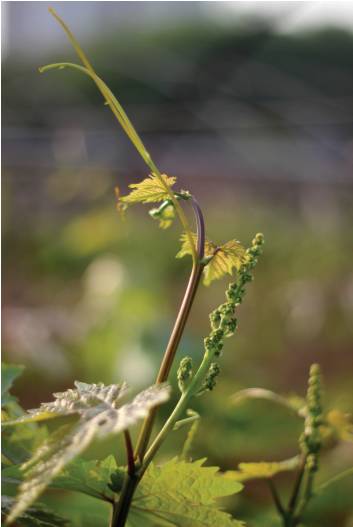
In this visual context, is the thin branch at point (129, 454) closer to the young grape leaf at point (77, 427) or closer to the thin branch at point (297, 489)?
the young grape leaf at point (77, 427)

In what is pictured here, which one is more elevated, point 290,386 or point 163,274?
point 163,274

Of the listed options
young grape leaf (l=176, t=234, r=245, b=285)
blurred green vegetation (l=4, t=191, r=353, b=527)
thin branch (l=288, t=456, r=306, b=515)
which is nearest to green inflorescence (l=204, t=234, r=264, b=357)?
young grape leaf (l=176, t=234, r=245, b=285)

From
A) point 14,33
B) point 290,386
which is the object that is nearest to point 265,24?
point 14,33

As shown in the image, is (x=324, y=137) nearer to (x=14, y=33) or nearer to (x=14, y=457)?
(x=14, y=33)

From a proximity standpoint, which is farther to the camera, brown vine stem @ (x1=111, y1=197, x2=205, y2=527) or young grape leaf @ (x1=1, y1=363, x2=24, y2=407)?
young grape leaf @ (x1=1, y1=363, x2=24, y2=407)

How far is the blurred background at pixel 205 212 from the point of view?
5.03 feet

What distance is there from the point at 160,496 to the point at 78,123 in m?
7.07

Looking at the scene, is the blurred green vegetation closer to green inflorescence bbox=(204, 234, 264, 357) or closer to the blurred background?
the blurred background

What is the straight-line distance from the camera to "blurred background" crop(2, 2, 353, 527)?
153cm

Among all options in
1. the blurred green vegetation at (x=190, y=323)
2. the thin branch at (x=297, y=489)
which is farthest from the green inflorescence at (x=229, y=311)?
the blurred green vegetation at (x=190, y=323)

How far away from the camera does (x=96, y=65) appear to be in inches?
375

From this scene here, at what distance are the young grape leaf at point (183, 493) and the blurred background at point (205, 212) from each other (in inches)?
4.1

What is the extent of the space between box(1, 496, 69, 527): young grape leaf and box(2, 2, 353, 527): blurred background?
120mm

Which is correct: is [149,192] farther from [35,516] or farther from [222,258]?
[35,516]
